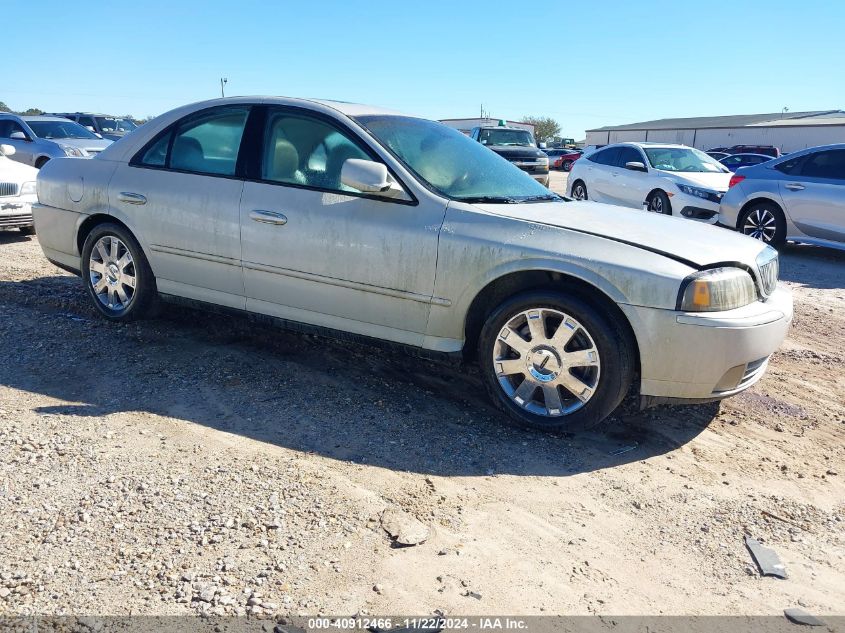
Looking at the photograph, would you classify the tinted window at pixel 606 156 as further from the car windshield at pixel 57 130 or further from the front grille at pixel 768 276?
the car windshield at pixel 57 130

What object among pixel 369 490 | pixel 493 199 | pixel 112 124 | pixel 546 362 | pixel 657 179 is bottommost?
pixel 369 490

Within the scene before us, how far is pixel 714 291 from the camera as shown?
356 centimetres

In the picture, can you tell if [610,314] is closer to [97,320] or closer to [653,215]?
[653,215]

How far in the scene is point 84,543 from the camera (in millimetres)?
2756

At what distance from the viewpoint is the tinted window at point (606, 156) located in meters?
13.6

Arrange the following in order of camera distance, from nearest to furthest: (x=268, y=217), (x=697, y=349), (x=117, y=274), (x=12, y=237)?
(x=697, y=349) → (x=268, y=217) → (x=117, y=274) → (x=12, y=237)

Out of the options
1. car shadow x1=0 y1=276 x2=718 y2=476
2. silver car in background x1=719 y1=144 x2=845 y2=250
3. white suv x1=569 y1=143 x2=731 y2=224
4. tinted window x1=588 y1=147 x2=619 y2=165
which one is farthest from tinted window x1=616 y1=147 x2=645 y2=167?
car shadow x1=0 y1=276 x2=718 y2=476

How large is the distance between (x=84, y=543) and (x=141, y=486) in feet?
1.44

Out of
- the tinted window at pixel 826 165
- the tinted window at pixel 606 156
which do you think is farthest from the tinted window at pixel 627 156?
the tinted window at pixel 826 165

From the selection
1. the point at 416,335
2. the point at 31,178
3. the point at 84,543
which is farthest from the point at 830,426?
the point at 31,178

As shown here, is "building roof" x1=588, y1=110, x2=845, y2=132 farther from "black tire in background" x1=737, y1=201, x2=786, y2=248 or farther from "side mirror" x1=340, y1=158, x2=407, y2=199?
"side mirror" x1=340, y1=158, x2=407, y2=199

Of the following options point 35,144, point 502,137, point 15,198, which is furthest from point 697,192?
point 35,144

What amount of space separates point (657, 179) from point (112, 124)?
58.6 feet

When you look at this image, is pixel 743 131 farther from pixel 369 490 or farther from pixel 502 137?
pixel 369 490
